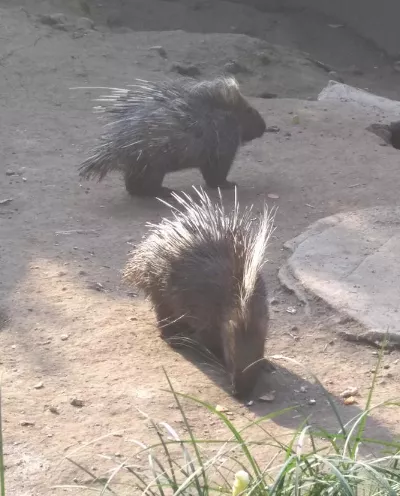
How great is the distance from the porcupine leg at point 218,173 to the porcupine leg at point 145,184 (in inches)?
14.4

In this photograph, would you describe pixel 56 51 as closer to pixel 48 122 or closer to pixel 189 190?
pixel 48 122

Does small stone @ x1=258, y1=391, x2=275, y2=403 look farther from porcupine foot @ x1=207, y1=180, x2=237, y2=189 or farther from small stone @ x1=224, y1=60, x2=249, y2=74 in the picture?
small stone @ x1=224, y1=60, x2=249, y2=74

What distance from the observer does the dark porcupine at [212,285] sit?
3662 millimetres

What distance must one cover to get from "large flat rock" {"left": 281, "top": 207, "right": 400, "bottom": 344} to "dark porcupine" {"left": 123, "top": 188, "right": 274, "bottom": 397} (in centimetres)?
64

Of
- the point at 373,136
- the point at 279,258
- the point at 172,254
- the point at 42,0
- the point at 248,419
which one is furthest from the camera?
the point at 42,0

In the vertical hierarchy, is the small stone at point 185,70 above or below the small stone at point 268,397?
above

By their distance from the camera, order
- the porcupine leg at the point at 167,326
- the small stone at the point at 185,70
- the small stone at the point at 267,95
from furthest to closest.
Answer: the small stone at the point at 185,70 → the small stone at the point at 267,95 → the porcupine leg at the point at 167,326

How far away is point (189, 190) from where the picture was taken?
673 centimetres

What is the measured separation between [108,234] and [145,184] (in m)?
0.83

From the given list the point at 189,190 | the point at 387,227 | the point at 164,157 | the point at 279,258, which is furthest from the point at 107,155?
the point at 387,227

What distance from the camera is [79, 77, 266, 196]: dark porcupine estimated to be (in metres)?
6.14

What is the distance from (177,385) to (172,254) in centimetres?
66

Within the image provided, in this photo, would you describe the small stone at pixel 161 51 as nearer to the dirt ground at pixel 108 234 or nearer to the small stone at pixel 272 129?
the dirt ground at pixel 108 234

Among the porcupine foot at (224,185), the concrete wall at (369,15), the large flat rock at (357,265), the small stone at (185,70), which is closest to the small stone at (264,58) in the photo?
the small stone at (185,70)
